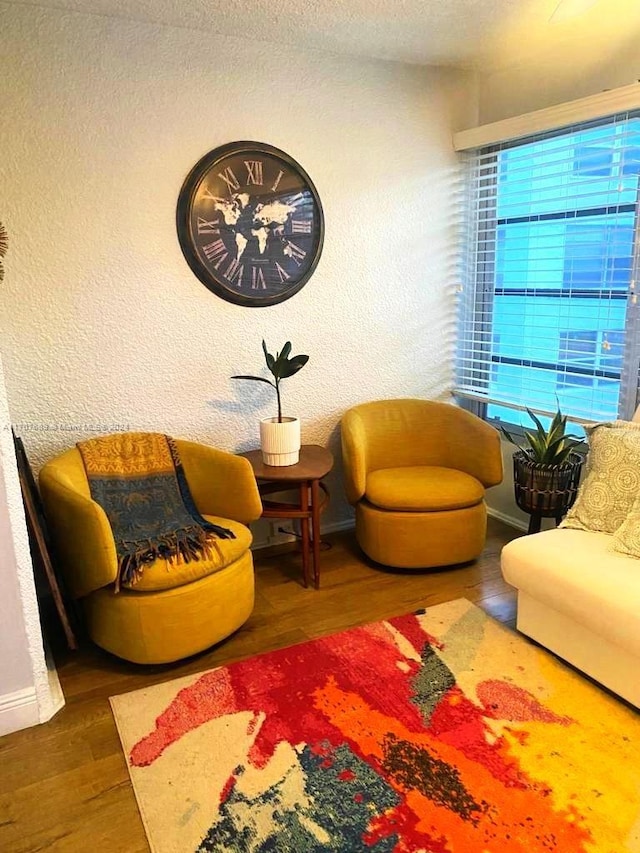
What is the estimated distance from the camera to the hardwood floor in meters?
1.76

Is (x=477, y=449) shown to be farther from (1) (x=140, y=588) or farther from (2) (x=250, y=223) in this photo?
(1) (x=140, y=588)

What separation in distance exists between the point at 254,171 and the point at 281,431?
50.4 inches

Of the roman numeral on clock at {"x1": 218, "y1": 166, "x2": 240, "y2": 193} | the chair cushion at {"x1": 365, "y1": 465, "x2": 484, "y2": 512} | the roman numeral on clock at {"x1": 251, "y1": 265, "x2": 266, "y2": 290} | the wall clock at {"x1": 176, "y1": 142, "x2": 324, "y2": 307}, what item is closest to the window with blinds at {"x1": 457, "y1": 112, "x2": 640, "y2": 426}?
the chair cushion at {"x1": 365, "y1": 465, "x2": 484, "y2": 512}

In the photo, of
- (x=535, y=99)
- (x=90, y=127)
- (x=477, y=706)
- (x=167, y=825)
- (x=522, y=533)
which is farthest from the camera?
(x=522, y=533)

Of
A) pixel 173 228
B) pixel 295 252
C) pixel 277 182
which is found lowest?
pixel 295 252

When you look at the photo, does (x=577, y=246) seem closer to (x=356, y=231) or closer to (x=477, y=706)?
(x=356, y=231)

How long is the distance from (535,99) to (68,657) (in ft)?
11.3

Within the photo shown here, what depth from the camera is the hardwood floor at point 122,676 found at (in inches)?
69.4

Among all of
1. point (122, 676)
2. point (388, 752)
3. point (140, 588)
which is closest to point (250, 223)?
point (140, 588)

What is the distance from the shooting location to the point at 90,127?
107 inches

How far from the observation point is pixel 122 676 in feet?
7.93

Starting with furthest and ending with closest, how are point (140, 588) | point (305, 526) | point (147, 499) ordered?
1. point (305, 526)
2. point (147, 499)
3. point (140, 588)

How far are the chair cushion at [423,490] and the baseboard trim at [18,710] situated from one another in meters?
1.67

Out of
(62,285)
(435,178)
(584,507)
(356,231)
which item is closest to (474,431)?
(584,507)
